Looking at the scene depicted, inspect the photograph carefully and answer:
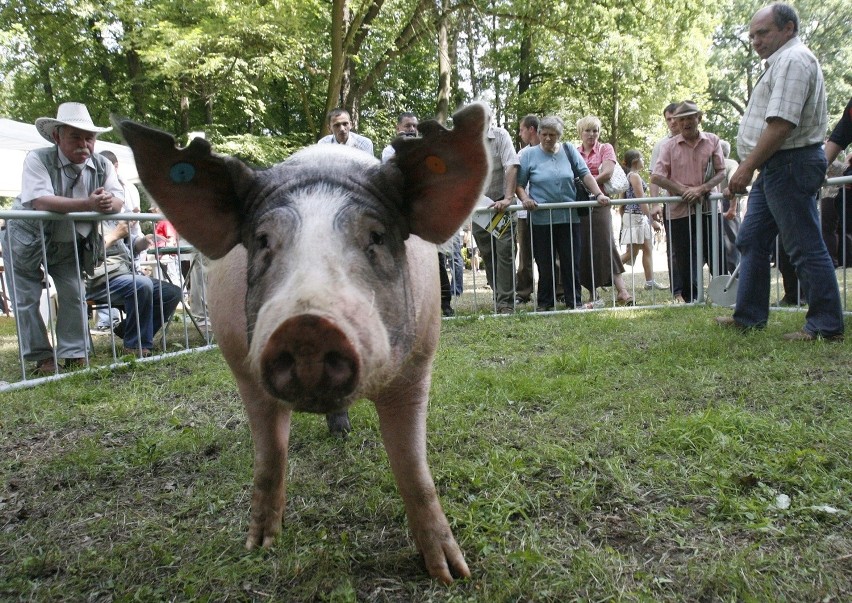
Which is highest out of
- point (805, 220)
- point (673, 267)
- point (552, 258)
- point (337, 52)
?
point (337, 52)

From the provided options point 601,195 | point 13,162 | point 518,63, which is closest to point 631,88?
point 518,63

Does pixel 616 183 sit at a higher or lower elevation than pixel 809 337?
higher

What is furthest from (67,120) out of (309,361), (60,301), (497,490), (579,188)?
(579,188)

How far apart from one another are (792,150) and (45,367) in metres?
6.84

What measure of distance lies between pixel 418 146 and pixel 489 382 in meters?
3.01

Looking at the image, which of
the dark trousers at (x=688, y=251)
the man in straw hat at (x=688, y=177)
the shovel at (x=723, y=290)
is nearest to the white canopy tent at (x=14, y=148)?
the man in straw hat at (x=688, y=177)

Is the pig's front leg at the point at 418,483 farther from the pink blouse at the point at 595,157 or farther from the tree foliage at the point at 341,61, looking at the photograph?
the tree foliage at the point at 341,61

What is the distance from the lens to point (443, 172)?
8.15 ft

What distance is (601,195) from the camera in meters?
8.56

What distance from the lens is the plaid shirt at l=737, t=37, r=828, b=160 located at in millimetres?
5203

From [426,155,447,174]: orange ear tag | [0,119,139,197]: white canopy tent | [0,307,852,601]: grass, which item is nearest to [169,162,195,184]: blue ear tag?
[426,155,447,174]: orange ear tag

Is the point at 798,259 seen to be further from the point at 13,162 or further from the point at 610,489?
the point at 13,162

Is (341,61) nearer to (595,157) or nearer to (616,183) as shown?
(595,157)

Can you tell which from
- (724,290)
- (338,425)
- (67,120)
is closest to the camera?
(338,425)
